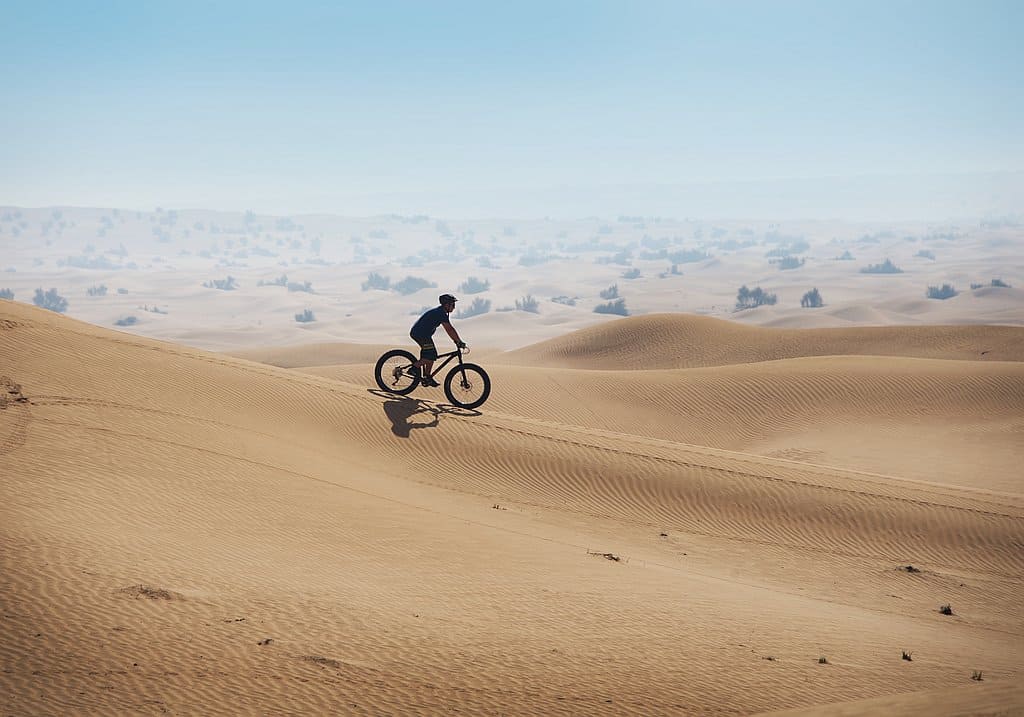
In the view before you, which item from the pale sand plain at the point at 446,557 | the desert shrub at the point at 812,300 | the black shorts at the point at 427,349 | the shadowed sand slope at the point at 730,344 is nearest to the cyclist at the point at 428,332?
the black shorts at the point at 427,349

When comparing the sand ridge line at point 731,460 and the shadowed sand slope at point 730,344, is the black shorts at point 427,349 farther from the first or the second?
the shadowed sand slope at point 730,344

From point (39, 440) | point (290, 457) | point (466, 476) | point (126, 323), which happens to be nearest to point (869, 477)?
point (466, 476)

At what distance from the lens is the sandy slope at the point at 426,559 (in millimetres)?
5953

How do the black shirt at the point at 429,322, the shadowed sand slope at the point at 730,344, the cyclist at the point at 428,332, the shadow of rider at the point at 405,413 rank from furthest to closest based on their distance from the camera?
the shadowed sand slope at the point at 730,344 < the shadow of rider at the point at 405,413 < the black shirt at the point at 429,322 < the cyclist at the point at 428,332

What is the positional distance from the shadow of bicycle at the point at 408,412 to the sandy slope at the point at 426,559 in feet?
0.27

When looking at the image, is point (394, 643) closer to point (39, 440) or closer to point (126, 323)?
point (39, 440)

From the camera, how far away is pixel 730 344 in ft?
158

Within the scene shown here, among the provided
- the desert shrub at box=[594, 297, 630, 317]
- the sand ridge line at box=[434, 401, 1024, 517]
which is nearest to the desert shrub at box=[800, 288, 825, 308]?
the desert shrub at box=[594, 297, 630, 317]

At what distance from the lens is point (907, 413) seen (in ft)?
87.0

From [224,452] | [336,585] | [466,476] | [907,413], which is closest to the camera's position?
[336,585]

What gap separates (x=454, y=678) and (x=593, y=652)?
135 cm

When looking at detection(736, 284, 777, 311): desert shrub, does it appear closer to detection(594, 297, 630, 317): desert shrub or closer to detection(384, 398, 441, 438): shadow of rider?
detection(594, 297, 630, 317): desert shrub

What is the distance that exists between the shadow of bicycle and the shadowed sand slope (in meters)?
30.5

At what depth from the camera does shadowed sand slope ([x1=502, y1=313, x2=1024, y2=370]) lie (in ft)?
145
